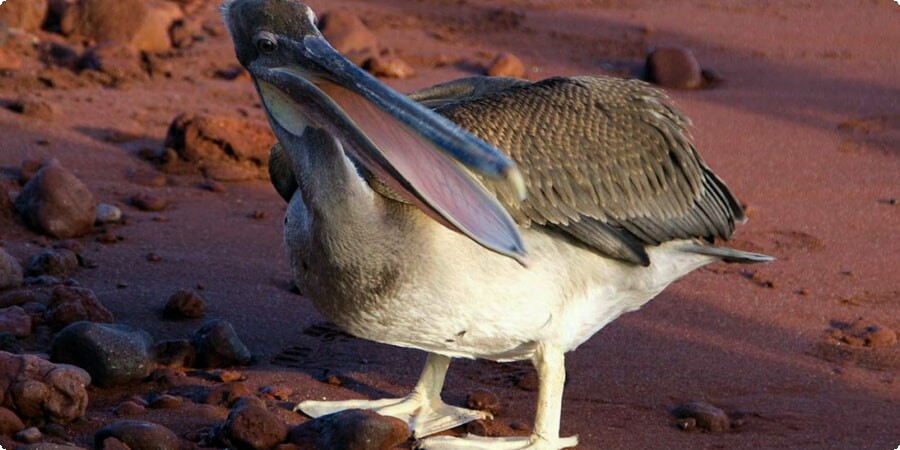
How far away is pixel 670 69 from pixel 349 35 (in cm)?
235

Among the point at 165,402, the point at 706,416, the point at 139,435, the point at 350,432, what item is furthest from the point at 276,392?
the point at 706,416

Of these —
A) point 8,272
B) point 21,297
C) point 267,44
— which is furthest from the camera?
point 8,272

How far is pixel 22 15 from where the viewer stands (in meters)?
9.94

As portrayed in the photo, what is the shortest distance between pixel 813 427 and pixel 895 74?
6329mm

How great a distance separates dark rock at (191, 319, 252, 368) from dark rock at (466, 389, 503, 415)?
2.83 feet

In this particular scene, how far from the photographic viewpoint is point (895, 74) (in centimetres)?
1052

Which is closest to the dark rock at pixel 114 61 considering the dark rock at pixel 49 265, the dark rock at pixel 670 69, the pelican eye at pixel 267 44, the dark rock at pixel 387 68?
the dark rock at pixel 387 68

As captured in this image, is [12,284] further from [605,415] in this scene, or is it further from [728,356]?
[728,356]

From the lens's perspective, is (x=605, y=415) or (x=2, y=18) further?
(x=2, y=18)

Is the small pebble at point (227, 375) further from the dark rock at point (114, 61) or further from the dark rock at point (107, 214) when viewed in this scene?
the dark rock at point (114, 61)

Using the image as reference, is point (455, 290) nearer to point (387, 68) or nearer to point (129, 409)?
point (129, 409)

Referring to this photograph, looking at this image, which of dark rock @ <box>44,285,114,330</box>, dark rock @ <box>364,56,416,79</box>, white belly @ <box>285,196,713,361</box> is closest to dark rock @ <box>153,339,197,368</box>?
dark rock @ <box>44,285,114,330</box>

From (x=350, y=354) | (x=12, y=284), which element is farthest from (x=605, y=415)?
(x=12, y=284)

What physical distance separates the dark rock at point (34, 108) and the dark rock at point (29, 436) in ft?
14.0
